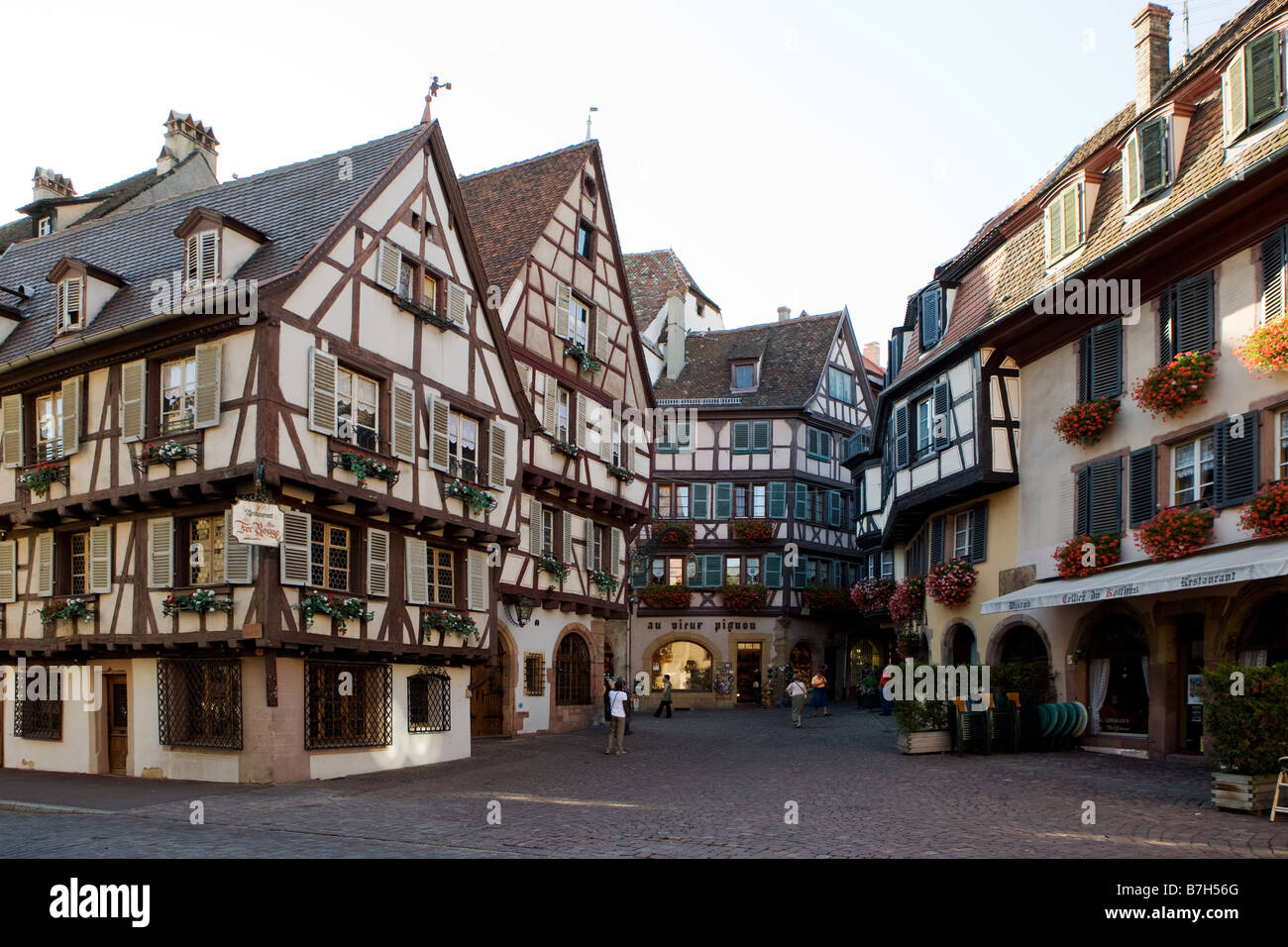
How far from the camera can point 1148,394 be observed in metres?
19.7

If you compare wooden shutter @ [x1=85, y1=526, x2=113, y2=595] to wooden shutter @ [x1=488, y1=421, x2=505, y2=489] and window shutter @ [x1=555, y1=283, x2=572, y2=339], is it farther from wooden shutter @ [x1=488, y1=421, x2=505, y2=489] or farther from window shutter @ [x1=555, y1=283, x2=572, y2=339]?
window shutter @ [x1=555, y1=283, x2=572, y2=339]

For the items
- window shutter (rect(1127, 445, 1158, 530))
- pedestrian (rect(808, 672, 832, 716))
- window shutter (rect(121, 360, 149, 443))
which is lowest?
pedestrian (rect(808, 672, 832, 716))

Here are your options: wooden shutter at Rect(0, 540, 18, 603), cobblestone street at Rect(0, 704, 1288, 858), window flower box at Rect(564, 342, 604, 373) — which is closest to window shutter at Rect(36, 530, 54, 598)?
wooden shutter at Rect(0, 540, 18, 603)

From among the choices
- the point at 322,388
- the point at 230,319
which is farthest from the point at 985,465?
the point at 230,319

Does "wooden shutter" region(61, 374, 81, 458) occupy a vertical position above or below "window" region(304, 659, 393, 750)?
above

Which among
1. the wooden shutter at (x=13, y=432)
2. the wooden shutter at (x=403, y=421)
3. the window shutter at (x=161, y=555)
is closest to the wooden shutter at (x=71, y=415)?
the wooden shutter at (x=13, y=432)

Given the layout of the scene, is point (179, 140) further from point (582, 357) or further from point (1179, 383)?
point (1179, 383)

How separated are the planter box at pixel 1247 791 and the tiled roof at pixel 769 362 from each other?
102ft

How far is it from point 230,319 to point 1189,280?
48.5 ft

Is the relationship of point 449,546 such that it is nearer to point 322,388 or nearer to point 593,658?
point 322,388

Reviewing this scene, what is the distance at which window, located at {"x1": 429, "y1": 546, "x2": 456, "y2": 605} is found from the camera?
22609 mm

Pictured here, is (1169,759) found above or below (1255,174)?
below

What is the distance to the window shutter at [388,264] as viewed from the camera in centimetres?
2072

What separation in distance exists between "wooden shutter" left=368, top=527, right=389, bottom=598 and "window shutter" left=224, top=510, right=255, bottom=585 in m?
2.44
